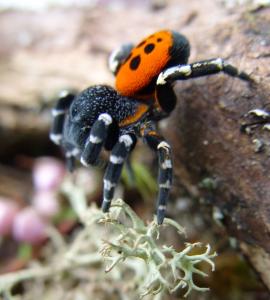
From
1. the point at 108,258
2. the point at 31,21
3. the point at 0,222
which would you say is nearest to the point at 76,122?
the point at 108,258

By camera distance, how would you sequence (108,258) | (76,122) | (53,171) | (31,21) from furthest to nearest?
(31,21) < (53,171) < (76,122) < (108,258)

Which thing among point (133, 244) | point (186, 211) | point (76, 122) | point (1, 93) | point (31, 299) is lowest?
point (31, 299)

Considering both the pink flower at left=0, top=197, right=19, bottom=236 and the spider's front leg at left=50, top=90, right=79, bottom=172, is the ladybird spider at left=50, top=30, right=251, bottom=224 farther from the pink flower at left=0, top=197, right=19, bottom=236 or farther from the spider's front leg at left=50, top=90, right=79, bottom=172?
the pink flower at left=0, top=197, right=19, bottom=236

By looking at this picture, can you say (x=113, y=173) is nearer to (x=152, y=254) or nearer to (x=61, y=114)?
(x=152, y=254)

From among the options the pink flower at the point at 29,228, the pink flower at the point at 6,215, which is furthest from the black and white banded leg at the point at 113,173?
the pink flower at the point at 6,215

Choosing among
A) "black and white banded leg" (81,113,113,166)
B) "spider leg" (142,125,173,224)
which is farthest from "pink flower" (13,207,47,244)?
"spider leg" (142,125,173,224)

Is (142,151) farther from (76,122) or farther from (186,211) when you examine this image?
(76,122)

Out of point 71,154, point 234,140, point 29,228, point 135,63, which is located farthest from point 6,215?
point 234,140

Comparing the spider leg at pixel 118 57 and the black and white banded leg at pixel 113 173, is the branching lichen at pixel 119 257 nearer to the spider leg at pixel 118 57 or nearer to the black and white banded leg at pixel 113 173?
the black and white banded leg at pixel 113 173
